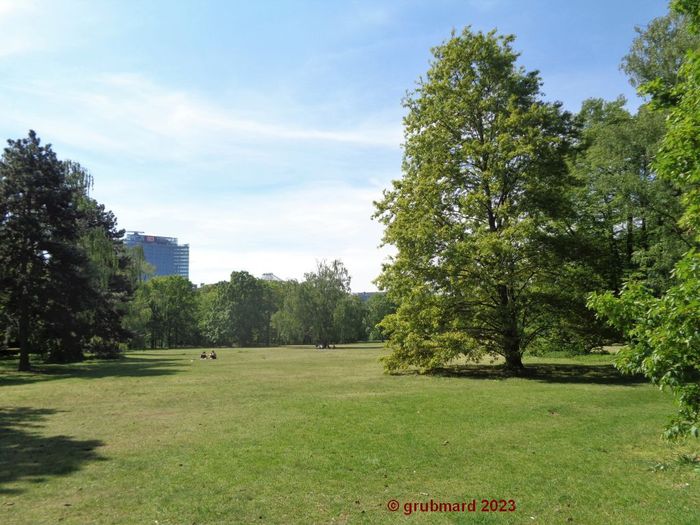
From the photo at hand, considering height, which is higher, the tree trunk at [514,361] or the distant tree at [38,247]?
the distant tree at [38,247]

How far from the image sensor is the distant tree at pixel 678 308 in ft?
17.3

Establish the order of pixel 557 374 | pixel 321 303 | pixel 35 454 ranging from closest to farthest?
pixel 35 454 < pixel 557 374 < pixel 321 303

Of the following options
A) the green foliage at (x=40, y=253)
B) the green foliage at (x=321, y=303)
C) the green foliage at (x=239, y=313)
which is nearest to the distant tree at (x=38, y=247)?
the green foliage at (x=40, y=253)

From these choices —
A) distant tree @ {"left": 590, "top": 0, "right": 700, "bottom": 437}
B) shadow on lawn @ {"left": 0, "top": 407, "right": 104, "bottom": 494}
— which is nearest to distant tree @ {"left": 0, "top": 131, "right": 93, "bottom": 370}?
shadow on lawn @ {"left": 0, "top": 407, "right": 104, "bottom": 494}

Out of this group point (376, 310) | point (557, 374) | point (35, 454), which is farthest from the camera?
point (376, 310)

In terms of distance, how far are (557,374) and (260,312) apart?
94562mm

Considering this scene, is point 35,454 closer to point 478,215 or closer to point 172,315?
point 478,215

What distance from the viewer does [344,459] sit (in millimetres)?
9641

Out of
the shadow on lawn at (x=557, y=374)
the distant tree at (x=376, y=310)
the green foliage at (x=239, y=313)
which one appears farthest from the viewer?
the green foliage at (x=239, y=313)

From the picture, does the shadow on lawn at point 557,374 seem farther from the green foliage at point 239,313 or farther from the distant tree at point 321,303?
the green foliage at point 239,313

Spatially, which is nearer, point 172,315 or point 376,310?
point 172,315

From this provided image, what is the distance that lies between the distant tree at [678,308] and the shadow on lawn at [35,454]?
980 centimetres

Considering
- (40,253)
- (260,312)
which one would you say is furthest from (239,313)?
(40,253)

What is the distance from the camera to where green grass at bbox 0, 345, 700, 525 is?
23.0 feet
